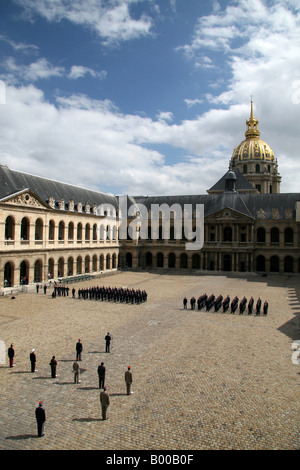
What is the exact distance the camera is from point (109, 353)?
17.5 metres

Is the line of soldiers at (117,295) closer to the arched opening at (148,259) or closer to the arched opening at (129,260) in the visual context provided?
the arched opening at (129,260)

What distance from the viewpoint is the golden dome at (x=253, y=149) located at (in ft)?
305

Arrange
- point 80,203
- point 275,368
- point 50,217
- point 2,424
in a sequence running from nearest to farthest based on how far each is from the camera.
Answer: point 2,424, point 275,368, point 50,217, point 80,203

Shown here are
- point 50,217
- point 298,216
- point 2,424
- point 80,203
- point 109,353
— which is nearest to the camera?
point 2,424

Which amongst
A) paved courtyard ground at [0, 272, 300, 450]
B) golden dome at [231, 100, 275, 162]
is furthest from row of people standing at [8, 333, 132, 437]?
golden dome at [231, 100, 275, 162]

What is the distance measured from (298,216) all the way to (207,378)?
1793 inches

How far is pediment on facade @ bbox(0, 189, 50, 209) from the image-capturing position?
34281mm

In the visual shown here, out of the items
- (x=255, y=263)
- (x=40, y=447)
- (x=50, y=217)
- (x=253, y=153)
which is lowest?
(x=40, y=447)

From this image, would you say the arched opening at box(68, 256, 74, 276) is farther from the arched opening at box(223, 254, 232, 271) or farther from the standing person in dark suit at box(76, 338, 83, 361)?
the standing person in dark suit at box(76, 338, 83, 361)

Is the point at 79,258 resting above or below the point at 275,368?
above

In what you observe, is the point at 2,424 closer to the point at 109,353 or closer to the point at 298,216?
the point at 109,353

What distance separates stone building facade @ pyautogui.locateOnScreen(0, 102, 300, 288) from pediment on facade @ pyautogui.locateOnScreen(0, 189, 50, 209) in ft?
0.35
